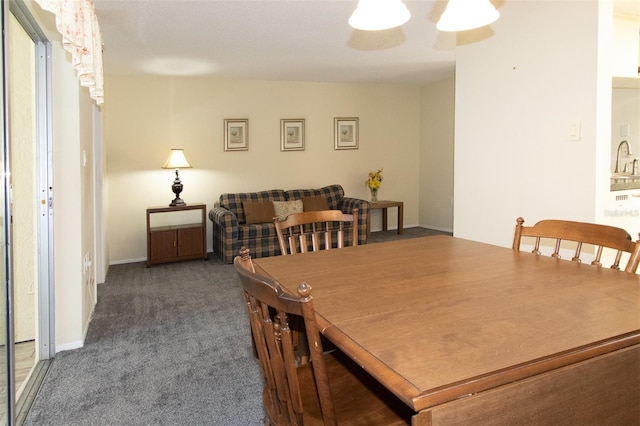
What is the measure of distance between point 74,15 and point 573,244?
2936mm

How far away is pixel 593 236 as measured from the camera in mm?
1782

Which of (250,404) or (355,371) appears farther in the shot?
(250,404)

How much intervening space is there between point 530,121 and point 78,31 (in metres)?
2.67

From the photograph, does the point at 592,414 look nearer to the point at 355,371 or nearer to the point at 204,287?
the point at 355,371

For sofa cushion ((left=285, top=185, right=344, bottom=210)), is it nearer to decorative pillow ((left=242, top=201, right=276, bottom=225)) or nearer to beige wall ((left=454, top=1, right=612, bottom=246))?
decorative pillow ((left=242, top=201, right=276, bottom=225))

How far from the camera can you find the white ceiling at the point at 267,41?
10.8ft

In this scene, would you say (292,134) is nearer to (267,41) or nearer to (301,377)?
(267,41)

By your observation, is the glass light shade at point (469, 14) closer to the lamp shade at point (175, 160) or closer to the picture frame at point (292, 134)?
the lamp shade at point (175, 160)

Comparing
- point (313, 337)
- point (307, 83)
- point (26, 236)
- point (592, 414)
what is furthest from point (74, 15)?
point (307, 83)

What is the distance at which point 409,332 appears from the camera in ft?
3.51

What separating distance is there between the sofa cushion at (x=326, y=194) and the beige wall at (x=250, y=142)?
329 millimetres

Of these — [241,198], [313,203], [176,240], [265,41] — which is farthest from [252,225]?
[265,41]

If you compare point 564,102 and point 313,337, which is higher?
point 564,102

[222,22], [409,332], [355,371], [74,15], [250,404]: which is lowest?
[250,404]
